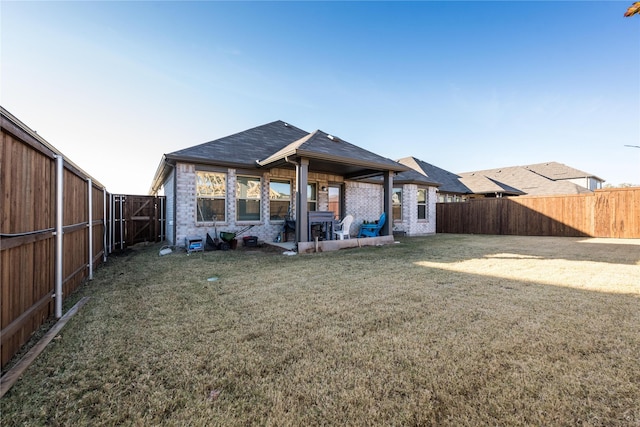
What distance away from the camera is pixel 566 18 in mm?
7887

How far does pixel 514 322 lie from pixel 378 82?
39.2 ft

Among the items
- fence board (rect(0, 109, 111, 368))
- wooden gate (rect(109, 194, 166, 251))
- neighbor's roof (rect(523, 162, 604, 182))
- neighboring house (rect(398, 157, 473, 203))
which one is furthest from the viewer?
neighbor's roof (rect(523, 162, 604, 182))

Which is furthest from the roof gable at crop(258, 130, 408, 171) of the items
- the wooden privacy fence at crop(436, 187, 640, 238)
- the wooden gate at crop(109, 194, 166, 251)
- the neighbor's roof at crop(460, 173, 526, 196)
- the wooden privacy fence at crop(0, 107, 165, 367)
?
the neighbor's roof at crop(460, 173, 526, 196)

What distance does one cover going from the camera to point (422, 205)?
45.3 ft

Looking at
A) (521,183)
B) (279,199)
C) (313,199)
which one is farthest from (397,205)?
(521,183)

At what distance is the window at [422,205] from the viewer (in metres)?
13.7

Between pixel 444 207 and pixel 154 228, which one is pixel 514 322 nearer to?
pixel 154 228

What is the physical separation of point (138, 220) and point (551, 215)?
734 inches

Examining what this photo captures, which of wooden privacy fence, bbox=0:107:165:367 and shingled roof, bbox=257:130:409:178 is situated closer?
wooden privacy fence, bbox=0:107:165:367

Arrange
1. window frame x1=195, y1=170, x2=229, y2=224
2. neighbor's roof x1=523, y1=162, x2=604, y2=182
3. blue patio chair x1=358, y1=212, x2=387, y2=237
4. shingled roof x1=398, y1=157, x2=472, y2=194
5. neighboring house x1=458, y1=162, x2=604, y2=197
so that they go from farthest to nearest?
neighbor's roof x1=523, y1=162, x2=604, y2=182 < neighboring house x1=458, y1=162, x2=604, y2=197 < shingled roof x1=398, y1=157, x2=472, y2=194 < blue patio chair x1=358, y1=212, x2=387, y2=237 < window frame x1=195, y1=170, x2=229, y2=224

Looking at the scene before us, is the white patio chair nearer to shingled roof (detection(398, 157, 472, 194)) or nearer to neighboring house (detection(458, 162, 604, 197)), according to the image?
shingled roof (detection(398, 157, 472, 194))

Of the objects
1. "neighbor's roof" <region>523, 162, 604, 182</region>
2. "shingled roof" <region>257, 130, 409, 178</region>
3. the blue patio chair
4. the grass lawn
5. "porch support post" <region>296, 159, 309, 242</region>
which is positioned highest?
"neighbor's roof" <region>523, 162, 604, 182</region>

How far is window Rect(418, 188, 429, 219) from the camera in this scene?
1371cm

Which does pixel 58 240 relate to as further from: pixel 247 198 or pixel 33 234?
pixel 247 198
